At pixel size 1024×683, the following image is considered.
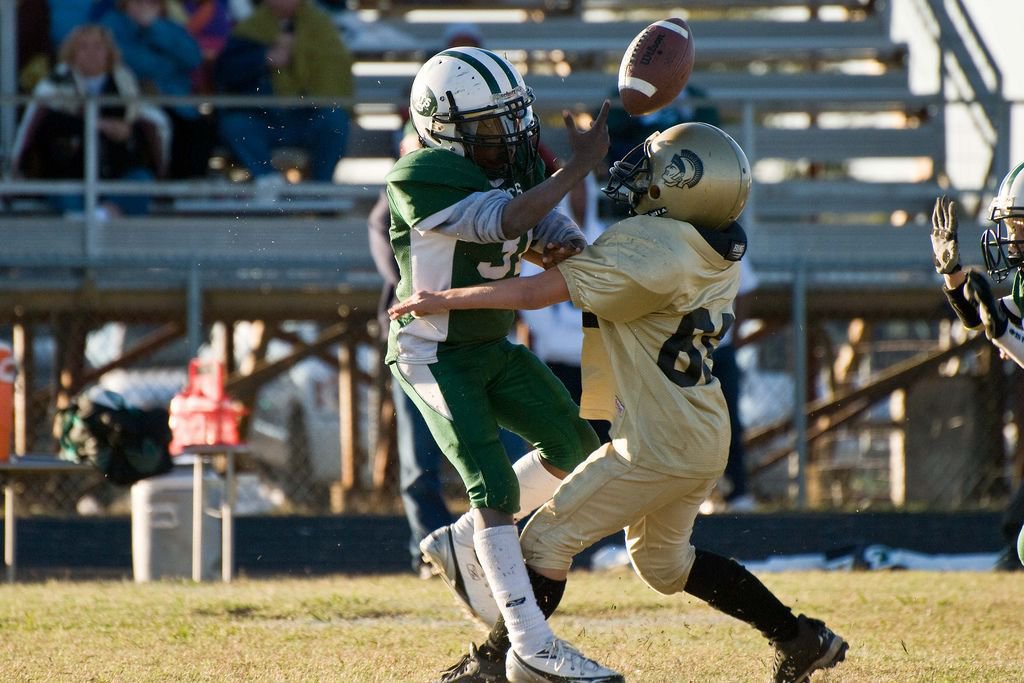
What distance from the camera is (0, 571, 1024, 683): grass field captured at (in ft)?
15.1

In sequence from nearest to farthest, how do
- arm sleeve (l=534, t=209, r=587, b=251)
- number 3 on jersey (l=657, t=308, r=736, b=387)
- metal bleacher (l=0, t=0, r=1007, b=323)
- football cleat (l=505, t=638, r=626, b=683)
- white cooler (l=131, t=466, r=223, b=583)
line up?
football cleat (l=505, t=638, r=626, b=683) → number 3 on jersey (l=657, t=308, r=736, b=387) → arm sleeve (l=534, t=209, r=587, b=251) → white cooler (l=131, t=466, r=223, b=583) → metal bleacher (l=0, t=0, r=1007, b=323)

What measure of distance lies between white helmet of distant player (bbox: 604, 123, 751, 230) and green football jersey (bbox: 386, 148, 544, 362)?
0.37 m

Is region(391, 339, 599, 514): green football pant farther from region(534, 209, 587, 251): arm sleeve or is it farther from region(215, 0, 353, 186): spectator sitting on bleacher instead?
region(215, 0, 353, 186): spectator sitting on bleacher

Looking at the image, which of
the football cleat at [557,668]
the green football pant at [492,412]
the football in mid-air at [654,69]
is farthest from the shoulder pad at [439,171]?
the football cleat at [557,668]

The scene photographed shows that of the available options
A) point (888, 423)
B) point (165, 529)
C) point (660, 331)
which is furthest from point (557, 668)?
point (888, 423)

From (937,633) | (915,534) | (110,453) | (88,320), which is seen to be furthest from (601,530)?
(88,320)

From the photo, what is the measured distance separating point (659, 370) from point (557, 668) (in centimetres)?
86

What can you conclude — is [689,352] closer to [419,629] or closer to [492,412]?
[492,412]

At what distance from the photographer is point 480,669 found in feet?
14.1

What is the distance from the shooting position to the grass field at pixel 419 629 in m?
4.61

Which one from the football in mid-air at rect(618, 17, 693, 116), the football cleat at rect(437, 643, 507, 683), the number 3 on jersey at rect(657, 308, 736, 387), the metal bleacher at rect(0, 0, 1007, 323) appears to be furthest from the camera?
the metal bleacher at rect(0, 0, 1007, 323)

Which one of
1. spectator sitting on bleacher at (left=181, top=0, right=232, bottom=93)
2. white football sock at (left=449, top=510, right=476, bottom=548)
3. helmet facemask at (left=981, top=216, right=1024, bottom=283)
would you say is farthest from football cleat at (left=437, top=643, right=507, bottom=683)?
spectator sitting on bleacher at (left=181, top=0, right=232, bottom=93)

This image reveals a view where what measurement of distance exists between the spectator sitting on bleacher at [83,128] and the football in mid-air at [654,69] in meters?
6.35

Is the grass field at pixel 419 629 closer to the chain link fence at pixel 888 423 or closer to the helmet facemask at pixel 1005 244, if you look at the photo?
the helmet facemask at pixel 1005 244
